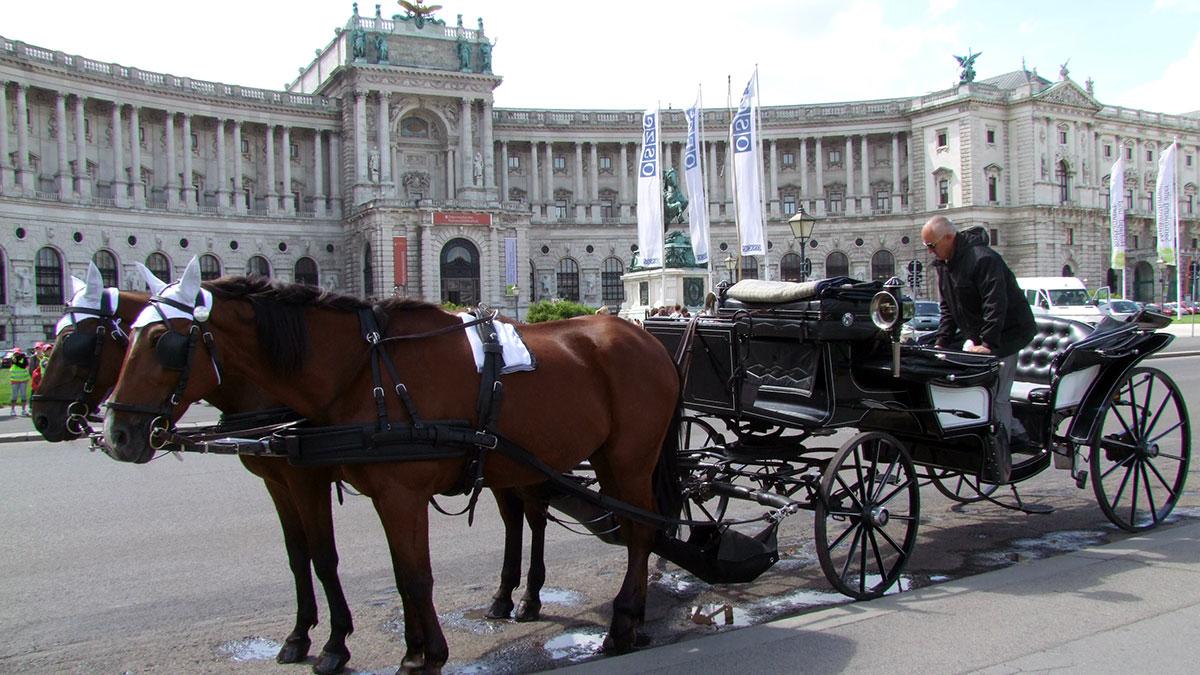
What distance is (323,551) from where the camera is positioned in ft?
16.2

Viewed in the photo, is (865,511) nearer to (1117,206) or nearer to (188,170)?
(1117,206)

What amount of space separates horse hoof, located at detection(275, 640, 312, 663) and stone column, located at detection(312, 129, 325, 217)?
6163cm

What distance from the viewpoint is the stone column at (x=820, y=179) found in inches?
2867

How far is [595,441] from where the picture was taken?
5176 mm

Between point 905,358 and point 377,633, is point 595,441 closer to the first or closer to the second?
point 377,633

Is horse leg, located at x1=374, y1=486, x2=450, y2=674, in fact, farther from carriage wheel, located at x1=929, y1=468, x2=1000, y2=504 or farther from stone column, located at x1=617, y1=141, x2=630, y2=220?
stone column, located at x1=617, y1=141, x2=630, y2=220

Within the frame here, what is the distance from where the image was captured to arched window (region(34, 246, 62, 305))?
5106 cm

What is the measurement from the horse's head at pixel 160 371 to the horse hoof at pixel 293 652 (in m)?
1.43

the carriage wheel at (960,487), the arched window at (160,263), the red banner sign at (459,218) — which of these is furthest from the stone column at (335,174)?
the carriage wheel at (960,487)

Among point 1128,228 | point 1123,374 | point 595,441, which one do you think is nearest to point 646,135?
point 1123,374

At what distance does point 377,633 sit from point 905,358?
13.1 feet

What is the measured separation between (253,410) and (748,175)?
30.9 metres

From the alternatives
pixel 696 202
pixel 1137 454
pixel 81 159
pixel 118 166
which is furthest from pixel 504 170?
pixel 1137 454

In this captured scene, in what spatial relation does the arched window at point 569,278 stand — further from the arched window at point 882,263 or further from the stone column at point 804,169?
the arched window at point 882,263
